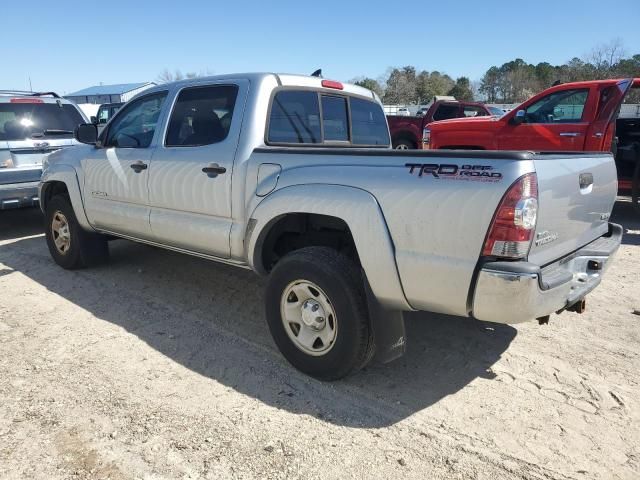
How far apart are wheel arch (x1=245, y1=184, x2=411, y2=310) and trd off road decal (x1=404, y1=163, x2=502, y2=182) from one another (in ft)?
1.00

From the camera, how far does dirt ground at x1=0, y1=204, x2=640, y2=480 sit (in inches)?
98.3

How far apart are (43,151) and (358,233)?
249 inches

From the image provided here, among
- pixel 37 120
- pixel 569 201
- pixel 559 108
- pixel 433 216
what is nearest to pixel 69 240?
pixel 37 120

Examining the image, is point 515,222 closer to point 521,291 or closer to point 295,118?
point 521,291

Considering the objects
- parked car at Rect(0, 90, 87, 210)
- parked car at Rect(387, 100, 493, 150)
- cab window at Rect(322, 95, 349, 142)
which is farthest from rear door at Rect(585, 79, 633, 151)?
parked car at Rect(0, 90, 87, 210)

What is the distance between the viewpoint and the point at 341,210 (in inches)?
115

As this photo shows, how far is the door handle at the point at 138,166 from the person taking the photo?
14.2 ft

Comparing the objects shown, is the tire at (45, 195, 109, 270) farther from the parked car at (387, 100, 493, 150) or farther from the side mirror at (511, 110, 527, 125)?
the parked car at (387, 100, 493, 150)

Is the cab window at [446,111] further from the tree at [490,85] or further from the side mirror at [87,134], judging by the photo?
the tree at [490,85]

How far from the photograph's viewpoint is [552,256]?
272cm

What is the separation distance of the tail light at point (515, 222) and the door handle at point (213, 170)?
1993mm

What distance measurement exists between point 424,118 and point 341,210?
12.1 m

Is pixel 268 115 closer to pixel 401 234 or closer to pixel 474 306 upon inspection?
pixel 401 234

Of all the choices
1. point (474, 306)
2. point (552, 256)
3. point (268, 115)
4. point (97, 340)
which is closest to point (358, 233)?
point (474, 306)
